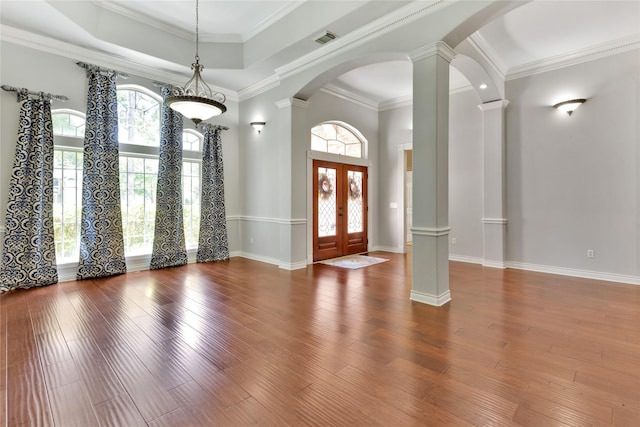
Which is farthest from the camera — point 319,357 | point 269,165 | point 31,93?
point 269,165

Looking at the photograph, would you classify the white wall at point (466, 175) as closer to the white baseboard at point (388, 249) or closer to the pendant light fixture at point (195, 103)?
the white baseboard at point (388, 249)

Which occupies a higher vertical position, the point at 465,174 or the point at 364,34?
the point at 364,34

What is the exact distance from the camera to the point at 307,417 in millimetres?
1672

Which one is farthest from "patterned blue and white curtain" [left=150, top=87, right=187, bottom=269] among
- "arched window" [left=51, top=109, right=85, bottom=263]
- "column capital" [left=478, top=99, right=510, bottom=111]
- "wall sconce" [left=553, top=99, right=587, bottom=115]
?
"wall sconce" [left=553, top=99, right=587, bottom=115]

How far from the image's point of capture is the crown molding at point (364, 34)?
3.48m

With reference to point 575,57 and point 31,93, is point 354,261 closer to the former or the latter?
point 575,57

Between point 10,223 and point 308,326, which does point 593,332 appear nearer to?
point 308,326

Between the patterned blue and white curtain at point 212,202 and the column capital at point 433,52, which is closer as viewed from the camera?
the column capital at point 433,52

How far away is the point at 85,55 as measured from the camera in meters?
4.60

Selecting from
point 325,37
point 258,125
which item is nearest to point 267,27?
point 325,37

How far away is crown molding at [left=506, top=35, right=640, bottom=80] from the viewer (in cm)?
438

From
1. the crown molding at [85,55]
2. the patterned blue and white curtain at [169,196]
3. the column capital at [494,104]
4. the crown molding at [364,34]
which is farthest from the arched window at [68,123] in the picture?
the column capital at [494,104]

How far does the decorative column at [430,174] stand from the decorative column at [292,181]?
233 centimetres

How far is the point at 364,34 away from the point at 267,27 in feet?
5.25
